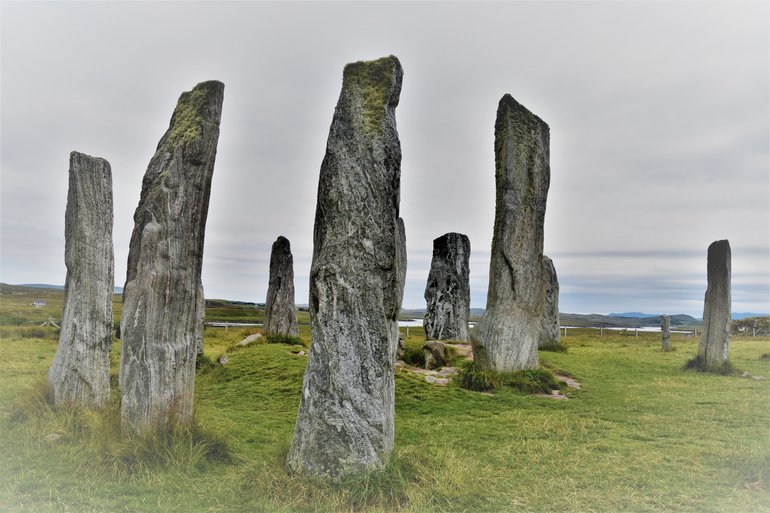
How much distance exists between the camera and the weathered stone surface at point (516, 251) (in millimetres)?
12648

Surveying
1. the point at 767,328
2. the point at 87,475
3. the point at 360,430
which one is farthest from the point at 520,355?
the point at 767,328

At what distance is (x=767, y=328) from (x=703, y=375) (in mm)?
32677

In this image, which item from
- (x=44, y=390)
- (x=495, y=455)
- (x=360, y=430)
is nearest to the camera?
(x=360, y=430)

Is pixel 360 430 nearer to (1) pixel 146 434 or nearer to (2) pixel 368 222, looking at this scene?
(2) pixel 368 222

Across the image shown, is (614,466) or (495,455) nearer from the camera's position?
(614,466)

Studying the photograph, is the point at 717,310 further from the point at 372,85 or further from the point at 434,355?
the point at 372,85

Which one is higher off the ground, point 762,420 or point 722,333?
point 722,333

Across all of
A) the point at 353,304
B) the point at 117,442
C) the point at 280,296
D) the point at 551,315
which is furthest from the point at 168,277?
the point at 551,315

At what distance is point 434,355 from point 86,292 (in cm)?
843

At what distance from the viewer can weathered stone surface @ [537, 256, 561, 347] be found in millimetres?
20312

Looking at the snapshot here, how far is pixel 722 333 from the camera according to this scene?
593 inches

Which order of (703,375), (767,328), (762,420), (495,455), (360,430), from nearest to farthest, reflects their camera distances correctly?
1. (360,430)
2. (495,455)
3. (762,420)
4. (703,375)
5. (767,328)

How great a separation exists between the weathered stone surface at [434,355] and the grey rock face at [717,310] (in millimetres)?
7187

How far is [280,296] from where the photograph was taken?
63.4ft
